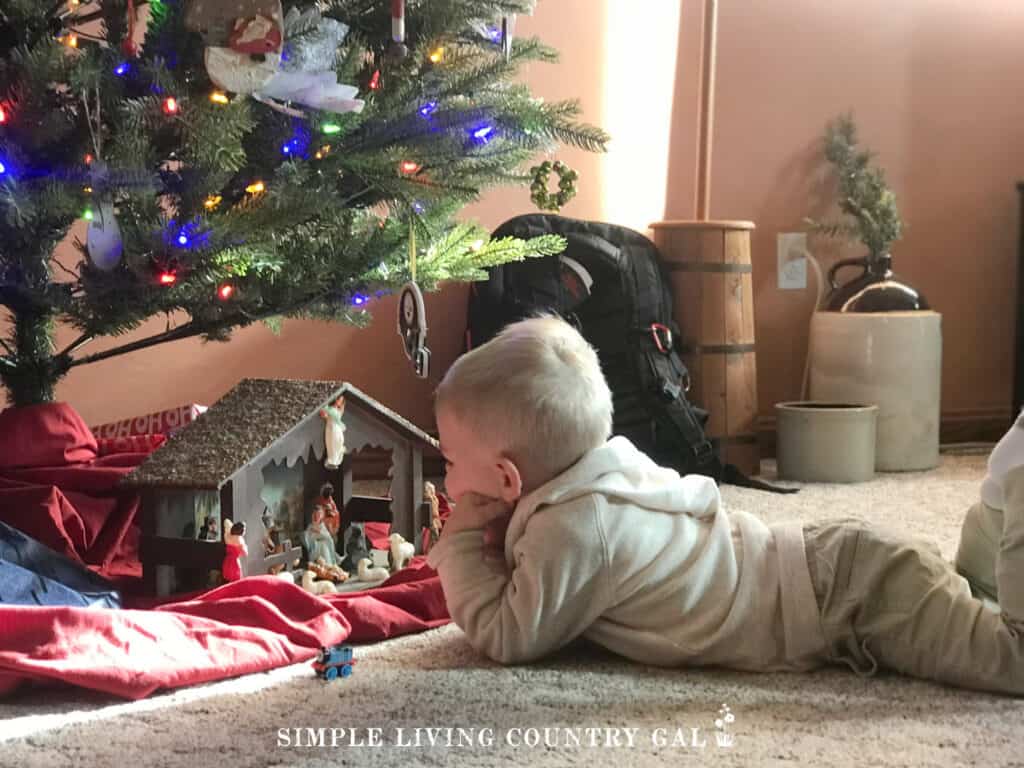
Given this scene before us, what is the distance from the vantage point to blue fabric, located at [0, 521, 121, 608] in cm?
112

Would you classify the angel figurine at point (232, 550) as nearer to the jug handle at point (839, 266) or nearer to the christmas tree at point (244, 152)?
the christmas tree at point (244, 152)

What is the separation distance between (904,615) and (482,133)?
0.74 m

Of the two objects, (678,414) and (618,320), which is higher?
(618,320)

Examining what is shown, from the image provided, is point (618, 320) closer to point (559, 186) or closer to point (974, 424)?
point (559, 186)

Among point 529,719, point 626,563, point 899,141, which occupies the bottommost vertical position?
point 529,719

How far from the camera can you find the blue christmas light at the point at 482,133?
138cm

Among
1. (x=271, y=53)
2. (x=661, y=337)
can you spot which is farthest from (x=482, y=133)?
(x=661, y=337)

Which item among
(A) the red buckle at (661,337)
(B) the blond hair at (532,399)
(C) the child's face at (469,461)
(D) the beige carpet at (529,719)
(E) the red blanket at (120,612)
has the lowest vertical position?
(D) the beige carpet at (529,719)

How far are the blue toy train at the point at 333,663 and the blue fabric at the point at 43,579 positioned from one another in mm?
273

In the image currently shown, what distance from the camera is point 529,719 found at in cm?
91

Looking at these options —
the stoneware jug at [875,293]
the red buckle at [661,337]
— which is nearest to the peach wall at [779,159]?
the stoneware jug at [875,293]

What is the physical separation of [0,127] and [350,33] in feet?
1.38

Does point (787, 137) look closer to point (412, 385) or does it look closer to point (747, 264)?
point (747, 264)

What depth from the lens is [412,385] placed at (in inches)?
92.7
